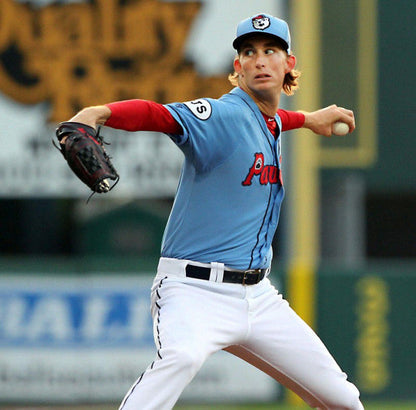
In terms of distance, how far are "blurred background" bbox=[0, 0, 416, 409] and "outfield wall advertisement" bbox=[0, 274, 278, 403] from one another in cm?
1

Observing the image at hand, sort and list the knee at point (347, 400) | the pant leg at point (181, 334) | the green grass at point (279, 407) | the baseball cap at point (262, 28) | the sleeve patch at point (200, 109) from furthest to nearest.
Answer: the green grass at point (279, 407)
the knee at point (347, 400)
the baseball cap at point (262, 28)
the sleeve patch at point (200, 109)
the pant leg at point (181, 334)

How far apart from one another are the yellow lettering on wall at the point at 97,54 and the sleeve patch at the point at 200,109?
5.70 metres

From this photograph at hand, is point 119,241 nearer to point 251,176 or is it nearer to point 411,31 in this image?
point 411,31

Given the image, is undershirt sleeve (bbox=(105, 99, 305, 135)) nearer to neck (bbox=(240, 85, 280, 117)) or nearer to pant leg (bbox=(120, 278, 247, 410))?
neck (bbox=(240, 85, 280, 117))

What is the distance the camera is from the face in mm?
4621

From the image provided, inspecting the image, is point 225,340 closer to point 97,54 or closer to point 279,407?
point 279,407

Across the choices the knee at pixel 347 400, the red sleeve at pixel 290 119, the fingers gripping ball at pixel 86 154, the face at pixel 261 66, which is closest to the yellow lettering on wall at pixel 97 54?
the red sleeve at pixel 290 119

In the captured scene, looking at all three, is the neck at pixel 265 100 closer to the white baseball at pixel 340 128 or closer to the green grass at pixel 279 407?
the white baseball at pixel 340 128

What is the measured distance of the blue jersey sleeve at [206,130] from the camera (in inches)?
168

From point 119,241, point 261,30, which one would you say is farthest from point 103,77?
point 261,30

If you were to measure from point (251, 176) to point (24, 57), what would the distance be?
5975 millimetres

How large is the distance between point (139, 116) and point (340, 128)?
1.63 metres

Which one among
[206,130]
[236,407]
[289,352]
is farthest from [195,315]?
[236,407]

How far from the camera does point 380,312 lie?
31.6 feet
